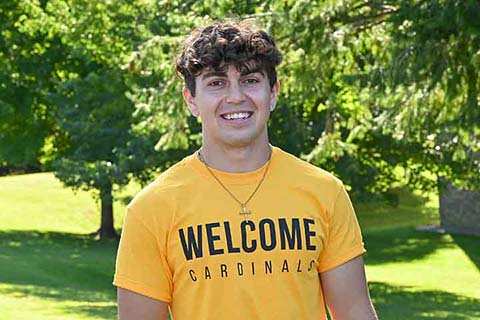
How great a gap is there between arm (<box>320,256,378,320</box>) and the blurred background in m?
1.01

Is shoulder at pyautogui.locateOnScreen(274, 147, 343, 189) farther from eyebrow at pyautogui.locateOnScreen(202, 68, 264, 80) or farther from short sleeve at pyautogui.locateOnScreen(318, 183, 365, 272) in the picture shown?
eyebrow at pyautogui.locateOnScreen(202, 68, 264, 80)

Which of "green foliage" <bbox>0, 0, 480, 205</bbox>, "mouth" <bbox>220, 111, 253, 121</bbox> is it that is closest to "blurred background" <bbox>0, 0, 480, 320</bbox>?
"green foliage" <bbox>0, 0, 480, 205</bbox>

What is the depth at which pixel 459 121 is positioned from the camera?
14391mm

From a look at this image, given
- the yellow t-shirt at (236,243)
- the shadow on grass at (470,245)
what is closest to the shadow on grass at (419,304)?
the shadow on grass at (470,245)

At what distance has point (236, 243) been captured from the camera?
3.51m

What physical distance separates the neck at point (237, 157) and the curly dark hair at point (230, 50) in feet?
0.75

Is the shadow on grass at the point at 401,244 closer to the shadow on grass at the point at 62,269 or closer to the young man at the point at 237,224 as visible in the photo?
the shadow on grass at the point at 62,269

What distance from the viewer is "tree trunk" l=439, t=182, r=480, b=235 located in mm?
34656

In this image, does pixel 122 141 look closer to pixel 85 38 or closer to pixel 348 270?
pixel 85 38

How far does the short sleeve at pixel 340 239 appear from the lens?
12.0 feet

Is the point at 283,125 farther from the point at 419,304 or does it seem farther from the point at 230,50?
the point at 230,50

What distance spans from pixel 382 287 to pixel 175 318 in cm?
2115

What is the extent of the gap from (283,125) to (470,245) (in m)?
10.5

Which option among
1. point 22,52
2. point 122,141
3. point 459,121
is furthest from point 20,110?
point 459,121
